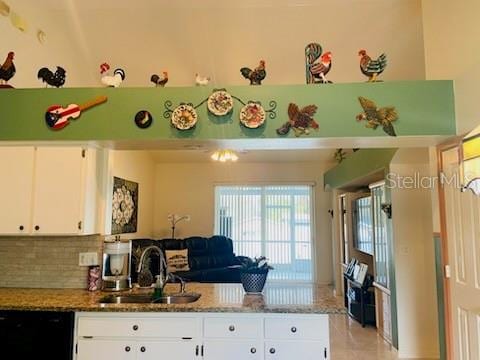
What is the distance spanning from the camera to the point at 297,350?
7.59 ft

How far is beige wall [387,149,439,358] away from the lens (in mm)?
Answer: 3713

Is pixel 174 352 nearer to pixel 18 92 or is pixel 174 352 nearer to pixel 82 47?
pixel 18 92

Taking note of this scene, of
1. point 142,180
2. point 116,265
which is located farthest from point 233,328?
point 142,180

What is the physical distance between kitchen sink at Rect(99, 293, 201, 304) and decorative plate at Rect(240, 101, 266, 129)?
4.55 ft

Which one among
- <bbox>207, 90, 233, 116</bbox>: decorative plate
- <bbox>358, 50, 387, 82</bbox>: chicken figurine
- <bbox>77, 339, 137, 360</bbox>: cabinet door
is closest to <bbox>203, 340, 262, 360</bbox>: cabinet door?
<bbox>77, 339, 137, 360</bbox>: cabinet door

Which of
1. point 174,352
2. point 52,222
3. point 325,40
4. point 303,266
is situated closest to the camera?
point 174,352

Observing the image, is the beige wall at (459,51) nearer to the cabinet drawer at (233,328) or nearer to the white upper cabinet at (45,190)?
the cabinet drawer at (233,328)

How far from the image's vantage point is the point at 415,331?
146 inches

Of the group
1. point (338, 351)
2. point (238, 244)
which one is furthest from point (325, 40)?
point (238, 244)

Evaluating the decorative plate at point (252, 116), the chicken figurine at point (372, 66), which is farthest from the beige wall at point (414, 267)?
the decorative plate at point (252, 116)

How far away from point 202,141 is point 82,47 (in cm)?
226

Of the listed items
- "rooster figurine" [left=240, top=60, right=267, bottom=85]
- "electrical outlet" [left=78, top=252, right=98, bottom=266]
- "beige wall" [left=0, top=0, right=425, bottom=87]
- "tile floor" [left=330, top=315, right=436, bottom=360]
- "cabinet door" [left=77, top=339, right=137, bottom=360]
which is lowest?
"tile floor" [left=330, top=315, right=436, bottom=360]

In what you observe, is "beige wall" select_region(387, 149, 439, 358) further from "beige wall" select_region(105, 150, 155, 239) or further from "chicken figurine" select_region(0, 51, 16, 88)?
"beige wall" select_region(105, 150, 155, 239)

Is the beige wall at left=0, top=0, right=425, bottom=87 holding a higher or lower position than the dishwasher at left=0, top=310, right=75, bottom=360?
higher
